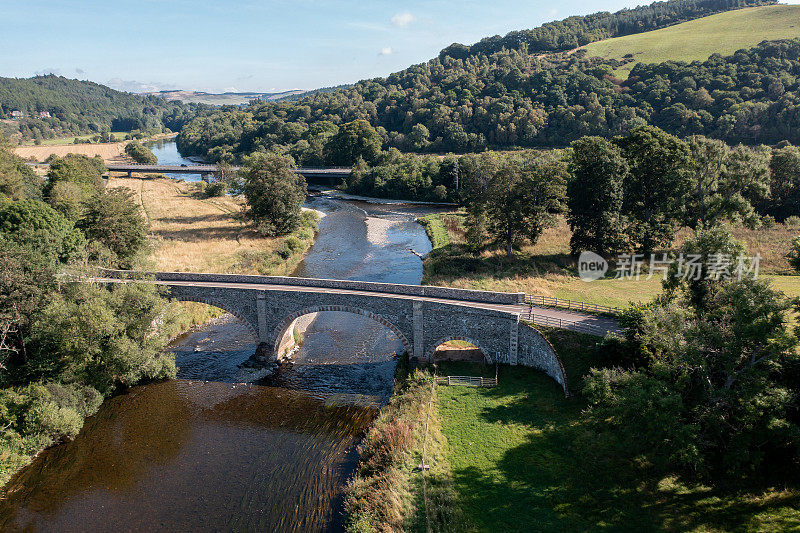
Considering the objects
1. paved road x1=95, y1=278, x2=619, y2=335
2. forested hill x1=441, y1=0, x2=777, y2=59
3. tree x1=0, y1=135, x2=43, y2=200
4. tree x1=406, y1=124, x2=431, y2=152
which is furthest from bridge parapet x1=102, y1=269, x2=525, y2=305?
forested hill x1=441, y1=0, x2=777, y2=59

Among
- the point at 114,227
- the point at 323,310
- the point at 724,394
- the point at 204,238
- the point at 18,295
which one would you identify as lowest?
the point at 323,310

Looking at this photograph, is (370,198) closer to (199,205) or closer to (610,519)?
(199,205)

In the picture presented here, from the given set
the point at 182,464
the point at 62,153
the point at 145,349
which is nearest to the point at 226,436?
the point at 182,464

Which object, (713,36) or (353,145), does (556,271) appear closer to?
(353,145)

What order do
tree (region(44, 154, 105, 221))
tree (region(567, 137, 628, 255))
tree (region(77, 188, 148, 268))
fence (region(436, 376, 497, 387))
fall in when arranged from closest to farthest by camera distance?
fence (region(436, 376, 497, 387))
tree (region(77, 188, 148, 268))
tree (region(567, 137, 628, 255))
tree (region(44, 154, 105, 221))

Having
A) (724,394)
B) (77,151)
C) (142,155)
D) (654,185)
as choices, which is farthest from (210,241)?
(77,151)

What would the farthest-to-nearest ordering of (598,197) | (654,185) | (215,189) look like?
(215,189) → (654,185) → (598,197)

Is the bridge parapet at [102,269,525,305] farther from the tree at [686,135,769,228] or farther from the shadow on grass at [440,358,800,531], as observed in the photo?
the tree at [686,135,769,228]
